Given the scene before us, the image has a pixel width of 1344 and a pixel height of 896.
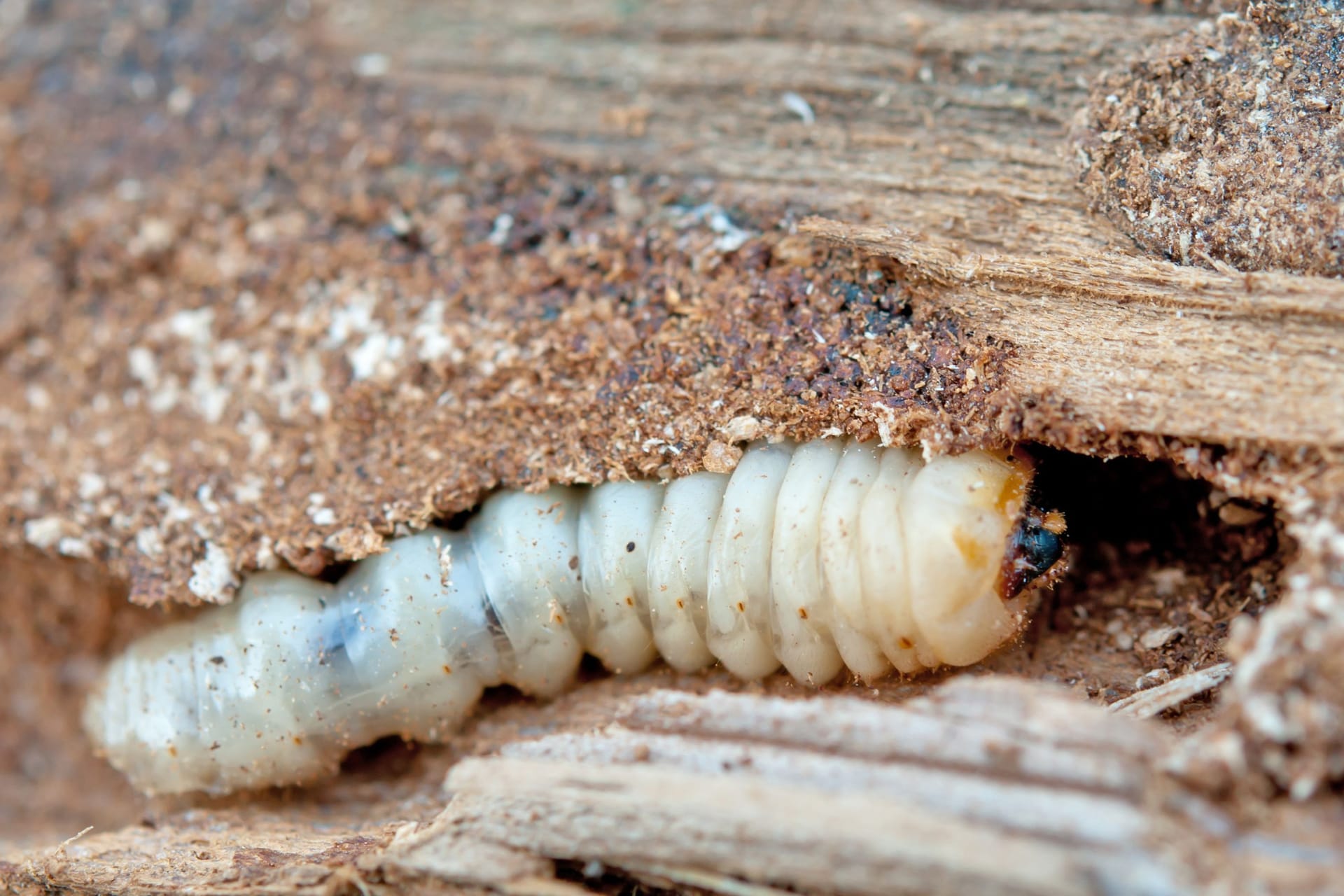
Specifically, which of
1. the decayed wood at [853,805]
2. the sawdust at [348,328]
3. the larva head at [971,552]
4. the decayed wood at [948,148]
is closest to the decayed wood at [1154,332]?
the decayed wood at [948,148]

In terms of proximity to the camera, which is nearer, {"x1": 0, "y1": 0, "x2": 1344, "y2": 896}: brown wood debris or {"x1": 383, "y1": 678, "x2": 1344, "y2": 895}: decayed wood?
{"x1": 383, "y1": 678, "x2": 1344, "y2": 895}: decayed wood

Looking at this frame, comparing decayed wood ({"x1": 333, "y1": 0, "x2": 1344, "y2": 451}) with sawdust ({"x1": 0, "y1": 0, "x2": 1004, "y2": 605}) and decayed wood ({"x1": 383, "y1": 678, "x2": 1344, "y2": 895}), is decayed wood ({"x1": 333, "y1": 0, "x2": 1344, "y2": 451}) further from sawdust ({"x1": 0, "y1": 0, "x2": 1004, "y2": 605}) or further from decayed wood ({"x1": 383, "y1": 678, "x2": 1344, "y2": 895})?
decayed wood ({"x1": 383, "y1": 678, "x2": 1344, "y2": 895})

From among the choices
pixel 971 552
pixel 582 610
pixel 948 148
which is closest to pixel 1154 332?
pixel 971 552

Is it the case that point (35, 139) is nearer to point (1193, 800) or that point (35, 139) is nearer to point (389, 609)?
point (389, 609)

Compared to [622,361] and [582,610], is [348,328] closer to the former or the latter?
[622,361]

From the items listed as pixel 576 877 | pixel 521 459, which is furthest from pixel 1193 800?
pixel 521 459

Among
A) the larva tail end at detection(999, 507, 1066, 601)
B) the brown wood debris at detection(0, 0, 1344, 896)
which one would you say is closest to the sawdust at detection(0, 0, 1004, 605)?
the brown wood debris at detection(0, 0, 1344, 896)
